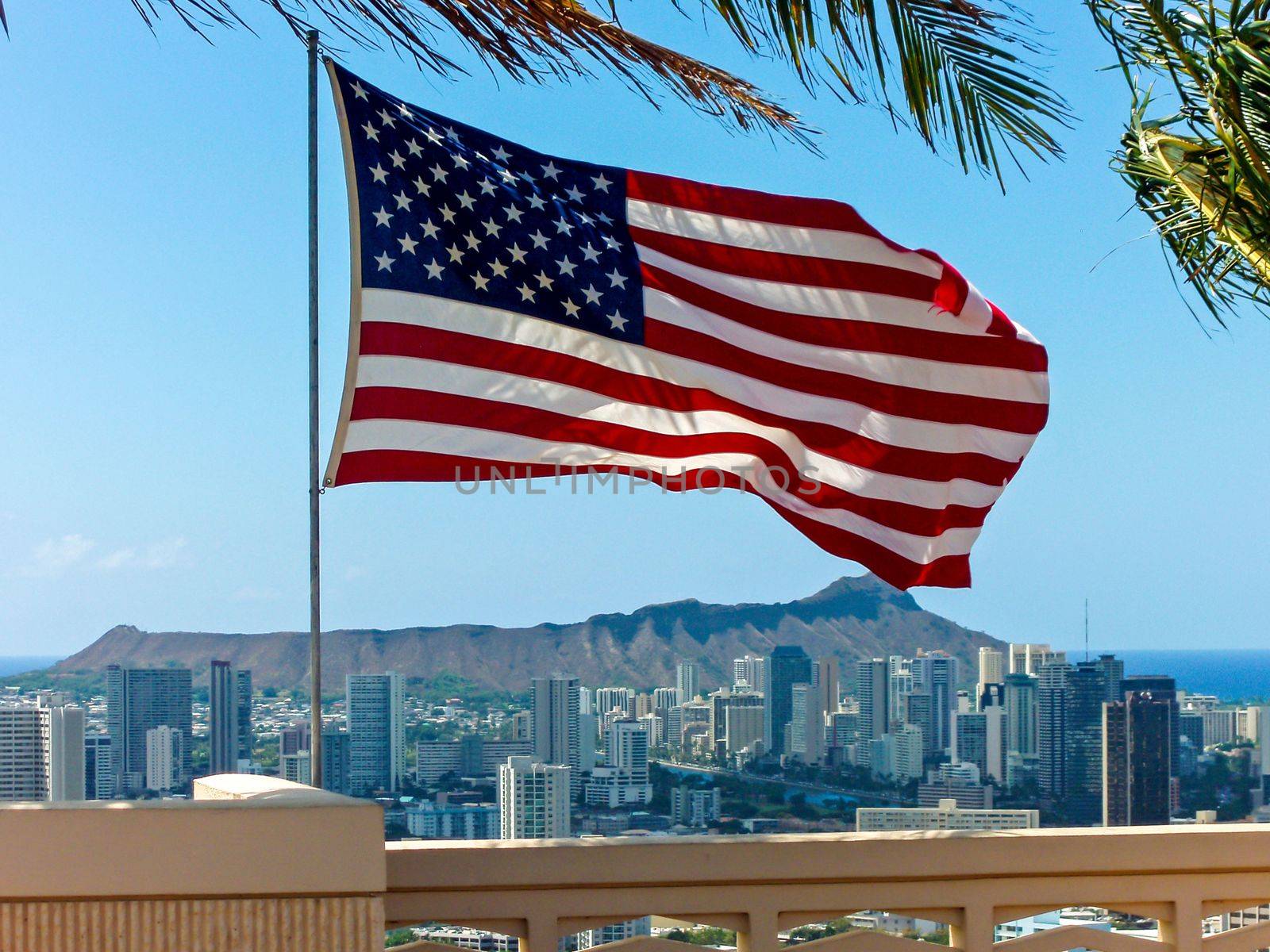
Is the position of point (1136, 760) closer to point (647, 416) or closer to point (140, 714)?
point (647, 416)

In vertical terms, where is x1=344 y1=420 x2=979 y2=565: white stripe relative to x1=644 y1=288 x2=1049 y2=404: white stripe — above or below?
below

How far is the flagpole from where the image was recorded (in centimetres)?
403

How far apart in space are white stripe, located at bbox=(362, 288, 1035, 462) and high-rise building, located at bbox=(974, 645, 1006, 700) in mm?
12396

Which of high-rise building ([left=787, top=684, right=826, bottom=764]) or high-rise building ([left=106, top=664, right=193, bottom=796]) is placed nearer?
high-rise building ([left=106, top=664, right=193, bottom=796])

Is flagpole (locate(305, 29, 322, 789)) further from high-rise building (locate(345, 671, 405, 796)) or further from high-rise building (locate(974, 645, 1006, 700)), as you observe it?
high-rise building (locate(974, 645, 1006, 700))

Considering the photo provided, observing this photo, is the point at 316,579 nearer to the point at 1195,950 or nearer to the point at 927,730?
the point at 1195,950

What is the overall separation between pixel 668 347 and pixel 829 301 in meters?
0.77

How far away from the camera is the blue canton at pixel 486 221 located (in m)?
4.94

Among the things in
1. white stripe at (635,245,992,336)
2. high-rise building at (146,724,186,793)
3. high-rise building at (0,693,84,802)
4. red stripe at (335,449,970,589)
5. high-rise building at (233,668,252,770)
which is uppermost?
white stripe at (635,245,992,336)

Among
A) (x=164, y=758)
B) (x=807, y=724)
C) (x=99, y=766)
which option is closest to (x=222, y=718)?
(x=164, y=758)

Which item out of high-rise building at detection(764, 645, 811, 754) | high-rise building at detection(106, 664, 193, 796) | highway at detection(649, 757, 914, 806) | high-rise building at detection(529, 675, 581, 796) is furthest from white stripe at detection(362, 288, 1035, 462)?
high-rise building at detection(764, 645, 811, 754)

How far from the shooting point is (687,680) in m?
15.9

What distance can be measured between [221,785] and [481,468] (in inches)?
65.7

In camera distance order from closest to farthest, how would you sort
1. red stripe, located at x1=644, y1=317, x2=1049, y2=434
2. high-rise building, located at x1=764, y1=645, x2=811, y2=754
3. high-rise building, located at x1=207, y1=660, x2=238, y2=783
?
red stripe, located at x1=644, y1=317, x2=1049, y2=434, high-rise building, located at x1=207, y1=660, x2=238, y2=783, high-rise building, located at x1=764, y1=645, x2=811, y2=754
